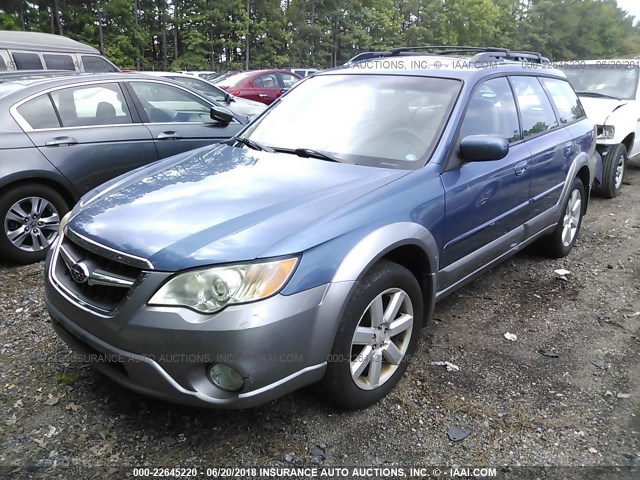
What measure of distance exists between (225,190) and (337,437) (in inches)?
52.2

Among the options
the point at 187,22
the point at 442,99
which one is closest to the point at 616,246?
the point at 442,99

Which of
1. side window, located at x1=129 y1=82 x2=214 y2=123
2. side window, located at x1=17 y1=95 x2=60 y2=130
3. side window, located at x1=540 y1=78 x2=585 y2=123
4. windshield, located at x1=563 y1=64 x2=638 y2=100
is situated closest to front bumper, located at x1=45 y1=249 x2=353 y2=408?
side window, located at x1=17 y1=95 x2=60 y2=130

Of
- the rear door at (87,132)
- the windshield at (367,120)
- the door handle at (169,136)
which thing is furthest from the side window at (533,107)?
the rear door at (87,132)

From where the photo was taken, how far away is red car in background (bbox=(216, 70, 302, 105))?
13.4m

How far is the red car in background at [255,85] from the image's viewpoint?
13.4 m

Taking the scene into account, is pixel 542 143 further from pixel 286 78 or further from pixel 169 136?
pixel 286 78

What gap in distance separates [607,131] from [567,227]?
274cm

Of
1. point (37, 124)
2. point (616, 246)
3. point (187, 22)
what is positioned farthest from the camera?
point (187, 22)

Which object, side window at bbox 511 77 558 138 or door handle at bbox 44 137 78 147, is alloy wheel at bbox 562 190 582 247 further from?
door handle at bbox 44 137 78 147

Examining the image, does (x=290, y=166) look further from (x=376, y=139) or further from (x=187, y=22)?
(x=187, y=22)

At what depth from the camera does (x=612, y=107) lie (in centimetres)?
703

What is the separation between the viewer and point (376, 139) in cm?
314

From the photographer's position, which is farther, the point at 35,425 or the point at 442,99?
the point at 442,99

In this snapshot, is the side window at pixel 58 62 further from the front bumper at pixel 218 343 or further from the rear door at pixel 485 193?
the front bumper at pixel 218 343
